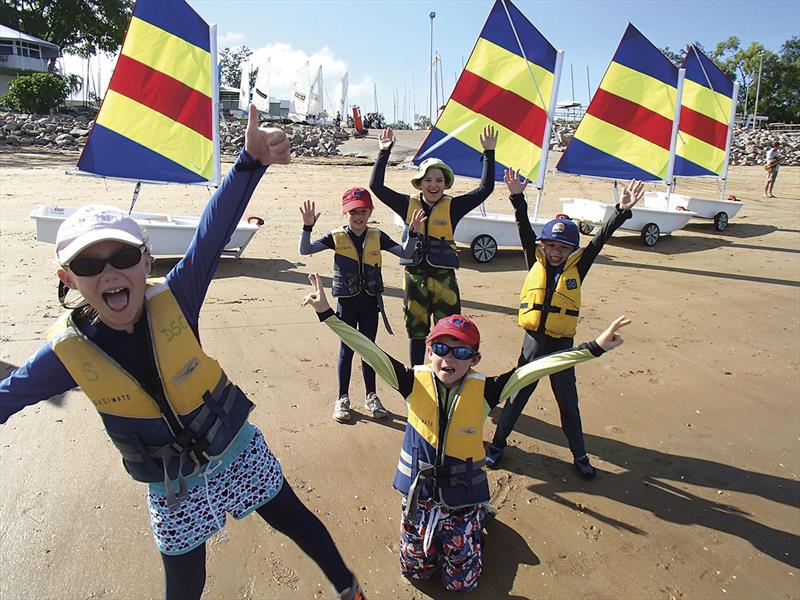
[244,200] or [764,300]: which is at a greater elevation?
[244,200]

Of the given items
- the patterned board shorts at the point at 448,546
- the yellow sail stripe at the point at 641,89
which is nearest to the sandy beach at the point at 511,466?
the patterned board shorts at the point at 448,546

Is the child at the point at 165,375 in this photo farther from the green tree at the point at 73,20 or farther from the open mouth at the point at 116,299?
the green tree at the point at 73,20

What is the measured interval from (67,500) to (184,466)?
194 cm

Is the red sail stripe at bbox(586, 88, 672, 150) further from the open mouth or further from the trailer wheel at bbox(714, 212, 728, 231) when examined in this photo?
the open mouth

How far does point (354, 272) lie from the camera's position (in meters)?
4.15

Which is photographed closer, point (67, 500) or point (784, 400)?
point (67, 500)

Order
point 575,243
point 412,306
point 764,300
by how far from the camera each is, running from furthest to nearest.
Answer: point 764,300, point 412,306, point 575,243

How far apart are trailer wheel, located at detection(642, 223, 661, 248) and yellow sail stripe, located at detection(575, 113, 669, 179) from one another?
1.30 metres

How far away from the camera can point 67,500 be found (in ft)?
10.7

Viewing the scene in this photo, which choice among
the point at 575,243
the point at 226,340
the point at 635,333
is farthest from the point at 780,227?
the point at 226,340

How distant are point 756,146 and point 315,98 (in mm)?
35415

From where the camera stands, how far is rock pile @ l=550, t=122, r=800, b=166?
30984 millimetres

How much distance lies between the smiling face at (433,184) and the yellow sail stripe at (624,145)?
6767 mm

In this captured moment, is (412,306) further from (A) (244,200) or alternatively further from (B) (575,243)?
(A) (244,200)
